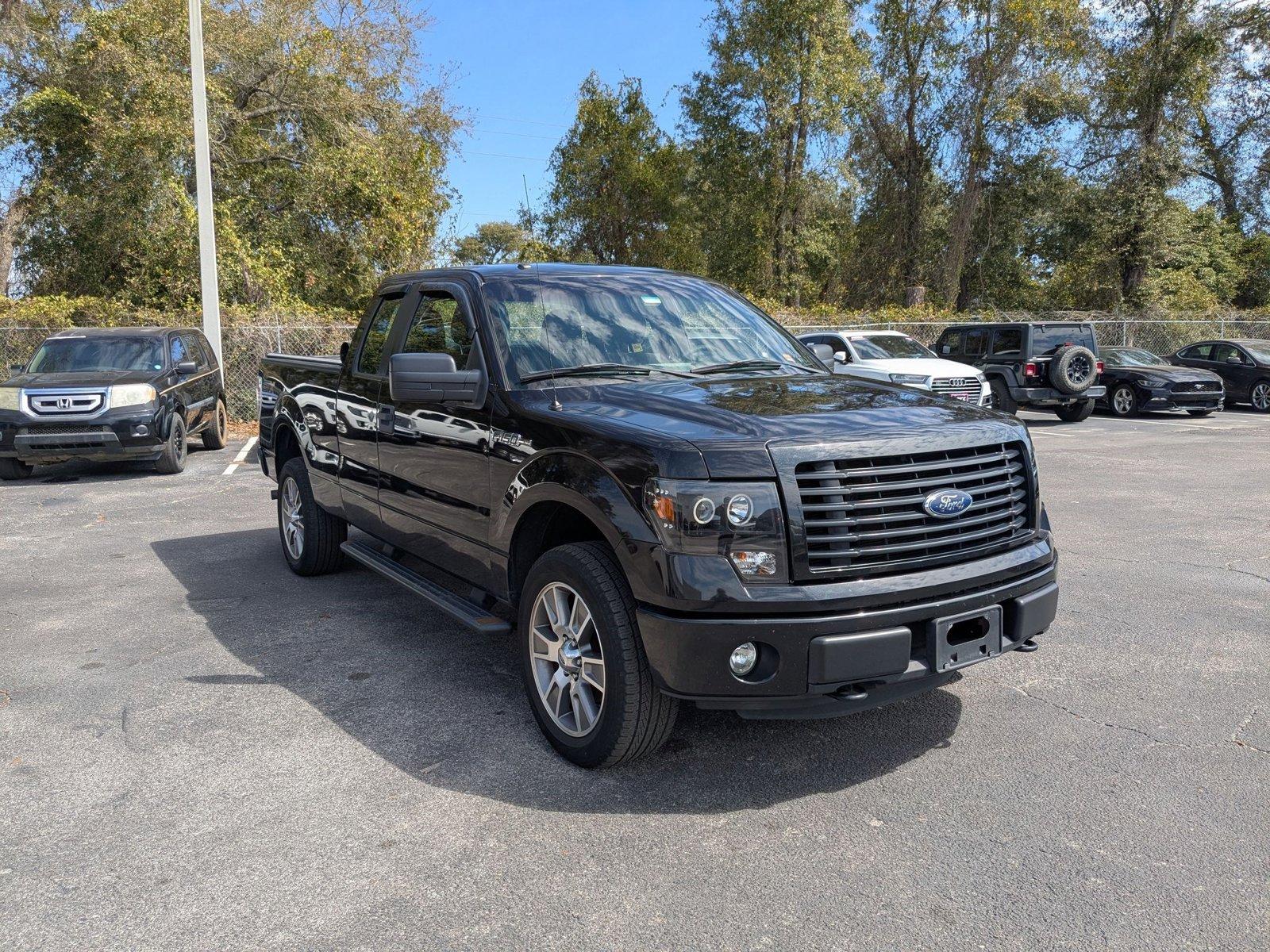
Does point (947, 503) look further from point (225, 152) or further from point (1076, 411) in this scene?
point (225, 152)

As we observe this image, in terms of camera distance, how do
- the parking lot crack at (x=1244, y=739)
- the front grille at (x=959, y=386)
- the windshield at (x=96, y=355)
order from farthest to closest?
the front grille at (x=959, y=386)
the windshield at (x=96, y=355)
the parking lot crack at (x=1244, y=739)

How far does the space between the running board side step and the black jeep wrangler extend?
13943mm

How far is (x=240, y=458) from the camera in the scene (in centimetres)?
1323

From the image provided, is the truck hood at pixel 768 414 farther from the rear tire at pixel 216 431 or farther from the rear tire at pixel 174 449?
the rear tire at pixel 216 431

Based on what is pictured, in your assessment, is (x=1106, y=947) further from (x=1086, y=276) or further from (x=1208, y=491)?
(x=1086, y=276)

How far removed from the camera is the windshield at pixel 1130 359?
1986 centimetres

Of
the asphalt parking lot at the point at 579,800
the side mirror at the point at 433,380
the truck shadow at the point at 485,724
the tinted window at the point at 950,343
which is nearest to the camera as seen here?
the asphalt parking lot at the point at 579,800

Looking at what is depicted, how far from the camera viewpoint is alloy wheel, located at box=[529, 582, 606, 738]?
12.0ft

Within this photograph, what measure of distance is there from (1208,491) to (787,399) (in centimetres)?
811

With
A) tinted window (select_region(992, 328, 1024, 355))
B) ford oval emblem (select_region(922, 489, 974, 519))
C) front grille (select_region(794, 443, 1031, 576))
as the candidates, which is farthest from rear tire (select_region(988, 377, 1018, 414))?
ford oval emblem (select_region(922, 489, 974, 519))

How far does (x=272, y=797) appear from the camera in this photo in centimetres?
358

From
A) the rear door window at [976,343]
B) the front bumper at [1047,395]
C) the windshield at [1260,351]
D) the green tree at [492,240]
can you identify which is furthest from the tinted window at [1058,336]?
the green tree at [492,240]

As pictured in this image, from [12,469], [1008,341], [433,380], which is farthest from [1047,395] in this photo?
[12,469]

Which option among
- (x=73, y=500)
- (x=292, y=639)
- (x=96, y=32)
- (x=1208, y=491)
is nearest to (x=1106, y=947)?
(x=292, y=639)
